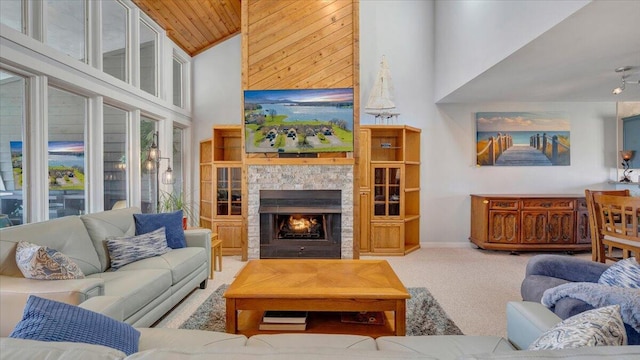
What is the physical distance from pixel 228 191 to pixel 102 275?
2.60 meters

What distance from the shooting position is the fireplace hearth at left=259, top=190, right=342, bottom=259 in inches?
182

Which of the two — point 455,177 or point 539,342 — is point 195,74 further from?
point 539,342

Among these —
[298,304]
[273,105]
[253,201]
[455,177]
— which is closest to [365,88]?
[273,105]

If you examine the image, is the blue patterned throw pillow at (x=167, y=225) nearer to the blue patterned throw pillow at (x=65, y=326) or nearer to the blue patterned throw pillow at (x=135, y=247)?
the blue patterned throw pillow at (x=135, y=247)

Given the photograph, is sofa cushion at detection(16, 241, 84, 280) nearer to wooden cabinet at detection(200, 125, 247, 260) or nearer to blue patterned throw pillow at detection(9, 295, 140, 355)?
blue patterned throw pillow at detection(9, 295, 140, 355)

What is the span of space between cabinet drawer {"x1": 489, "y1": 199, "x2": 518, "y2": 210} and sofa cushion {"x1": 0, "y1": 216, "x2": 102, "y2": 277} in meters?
5.13

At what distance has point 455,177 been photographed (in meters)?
5.64

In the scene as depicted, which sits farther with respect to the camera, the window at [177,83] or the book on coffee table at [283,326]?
the window at [177,83]

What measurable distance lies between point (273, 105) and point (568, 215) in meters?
4.74

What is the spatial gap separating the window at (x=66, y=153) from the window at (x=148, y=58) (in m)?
1.27

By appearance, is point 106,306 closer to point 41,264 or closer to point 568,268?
point 41,264

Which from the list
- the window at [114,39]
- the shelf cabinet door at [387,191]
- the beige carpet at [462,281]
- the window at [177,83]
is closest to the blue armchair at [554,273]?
the beige carpet at [462,281]

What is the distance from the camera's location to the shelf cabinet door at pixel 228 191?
5156 mm

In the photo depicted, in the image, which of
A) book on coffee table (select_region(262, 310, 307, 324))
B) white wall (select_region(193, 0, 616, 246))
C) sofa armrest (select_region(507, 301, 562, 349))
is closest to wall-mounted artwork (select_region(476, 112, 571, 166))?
white wall (select_region(193, 0, 616, 246))
